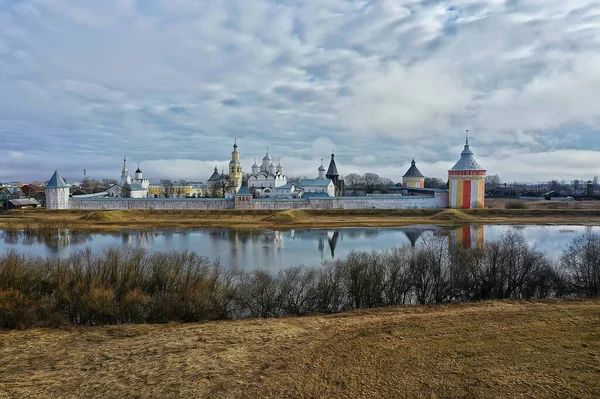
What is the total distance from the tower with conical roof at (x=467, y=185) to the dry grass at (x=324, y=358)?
2561 centimetres

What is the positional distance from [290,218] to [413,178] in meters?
21.4

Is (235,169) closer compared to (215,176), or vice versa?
(235,169)

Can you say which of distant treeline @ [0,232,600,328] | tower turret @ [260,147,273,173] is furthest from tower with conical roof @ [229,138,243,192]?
distant treeline @ [0,232,600,328]

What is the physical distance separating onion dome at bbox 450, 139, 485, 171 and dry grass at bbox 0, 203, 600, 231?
4.07 meters

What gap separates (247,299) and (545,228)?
2187cm

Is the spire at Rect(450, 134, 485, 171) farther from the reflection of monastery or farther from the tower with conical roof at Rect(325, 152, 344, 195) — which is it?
the tower with conical roof at Rect(325, 152, 344, 195)

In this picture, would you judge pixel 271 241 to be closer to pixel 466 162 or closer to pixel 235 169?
pixel 466 162

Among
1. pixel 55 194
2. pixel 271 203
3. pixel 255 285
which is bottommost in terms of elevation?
pixel 255 285

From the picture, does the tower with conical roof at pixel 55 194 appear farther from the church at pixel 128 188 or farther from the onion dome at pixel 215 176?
the onion dome at pixel 215 176

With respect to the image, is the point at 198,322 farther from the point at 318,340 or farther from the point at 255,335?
the point at 318,340

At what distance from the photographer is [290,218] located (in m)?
27.9

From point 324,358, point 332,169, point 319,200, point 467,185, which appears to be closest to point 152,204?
point 319,200

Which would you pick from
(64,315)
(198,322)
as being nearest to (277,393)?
(198,322)

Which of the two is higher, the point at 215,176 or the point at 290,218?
the point at 215,176
